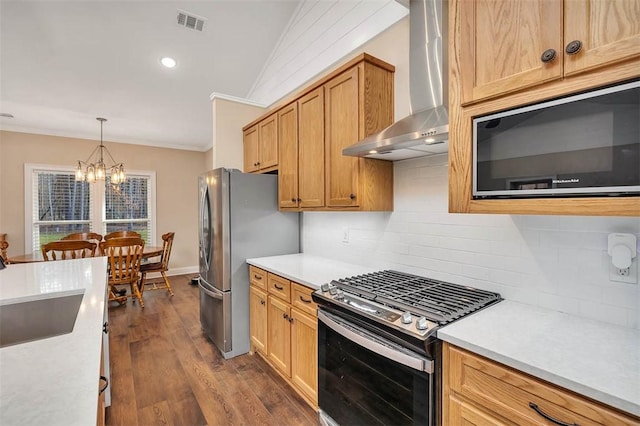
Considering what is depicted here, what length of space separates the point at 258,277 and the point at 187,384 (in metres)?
0.97

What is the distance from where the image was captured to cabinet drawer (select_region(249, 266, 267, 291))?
2510mm

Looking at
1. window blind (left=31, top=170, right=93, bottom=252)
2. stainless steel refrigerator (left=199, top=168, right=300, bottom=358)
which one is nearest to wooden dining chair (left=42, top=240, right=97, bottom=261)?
window blind (left=31, top=170, right=93, bottom=252)

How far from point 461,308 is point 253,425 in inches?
59.6

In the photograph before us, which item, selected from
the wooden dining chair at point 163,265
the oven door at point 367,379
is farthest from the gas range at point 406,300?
the wooden dining chair at point 163,265

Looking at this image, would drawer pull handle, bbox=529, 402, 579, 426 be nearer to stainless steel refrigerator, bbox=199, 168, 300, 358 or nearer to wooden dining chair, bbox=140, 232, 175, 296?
stainless steel refrigerator, bbox=199, 168, 300, 358

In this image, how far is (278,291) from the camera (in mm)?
2307

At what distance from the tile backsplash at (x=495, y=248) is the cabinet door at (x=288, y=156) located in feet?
1.82

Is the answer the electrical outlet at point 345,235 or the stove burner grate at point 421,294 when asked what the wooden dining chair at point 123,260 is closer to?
the electrical outlet at point 345,235

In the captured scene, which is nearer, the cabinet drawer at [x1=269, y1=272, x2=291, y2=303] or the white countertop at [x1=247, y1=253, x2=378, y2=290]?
the white countertop at [x1=247, y1=253, x2=378, y2=290]

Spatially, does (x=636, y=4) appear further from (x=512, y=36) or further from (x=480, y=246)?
(x=480, y=246)

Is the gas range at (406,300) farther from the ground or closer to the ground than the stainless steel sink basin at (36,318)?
farther from the ground

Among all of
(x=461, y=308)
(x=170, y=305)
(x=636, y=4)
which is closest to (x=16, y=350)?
(x=461, y=308)

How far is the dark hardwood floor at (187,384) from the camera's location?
1987 millimetres

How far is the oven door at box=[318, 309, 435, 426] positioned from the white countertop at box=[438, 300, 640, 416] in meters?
0.24
